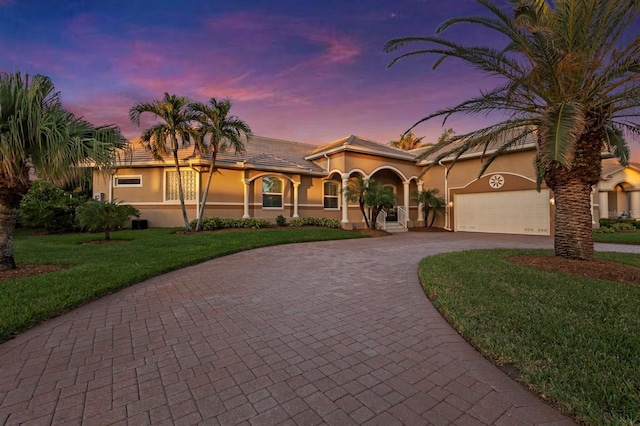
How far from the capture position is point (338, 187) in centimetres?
1942

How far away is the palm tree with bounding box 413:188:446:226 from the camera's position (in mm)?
18469

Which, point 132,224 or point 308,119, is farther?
point 132,224

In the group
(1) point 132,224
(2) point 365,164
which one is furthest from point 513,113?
(1) point 132,224

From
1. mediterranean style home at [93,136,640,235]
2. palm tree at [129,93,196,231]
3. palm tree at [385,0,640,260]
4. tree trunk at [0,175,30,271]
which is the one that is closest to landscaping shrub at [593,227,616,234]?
mediterranean style home at [93,136,640,235]

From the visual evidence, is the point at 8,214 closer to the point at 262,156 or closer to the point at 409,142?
the point at 262,156

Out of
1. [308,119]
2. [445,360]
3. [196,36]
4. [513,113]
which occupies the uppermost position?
[196,36]

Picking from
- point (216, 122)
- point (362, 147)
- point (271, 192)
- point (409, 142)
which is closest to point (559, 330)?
point (216, 122)

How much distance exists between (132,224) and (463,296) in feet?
54.1

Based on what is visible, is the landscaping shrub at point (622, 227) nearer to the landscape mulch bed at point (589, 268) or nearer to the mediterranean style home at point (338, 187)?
the mediterranean style home at point (338, 187)

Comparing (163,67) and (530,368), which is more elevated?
(163,67)

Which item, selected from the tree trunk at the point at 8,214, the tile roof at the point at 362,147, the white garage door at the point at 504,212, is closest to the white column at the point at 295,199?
the tile roof at the point at 362,147

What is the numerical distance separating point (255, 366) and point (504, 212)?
1827 centimetres

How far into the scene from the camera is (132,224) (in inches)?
595

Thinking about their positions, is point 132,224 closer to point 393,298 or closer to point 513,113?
point 393,298
